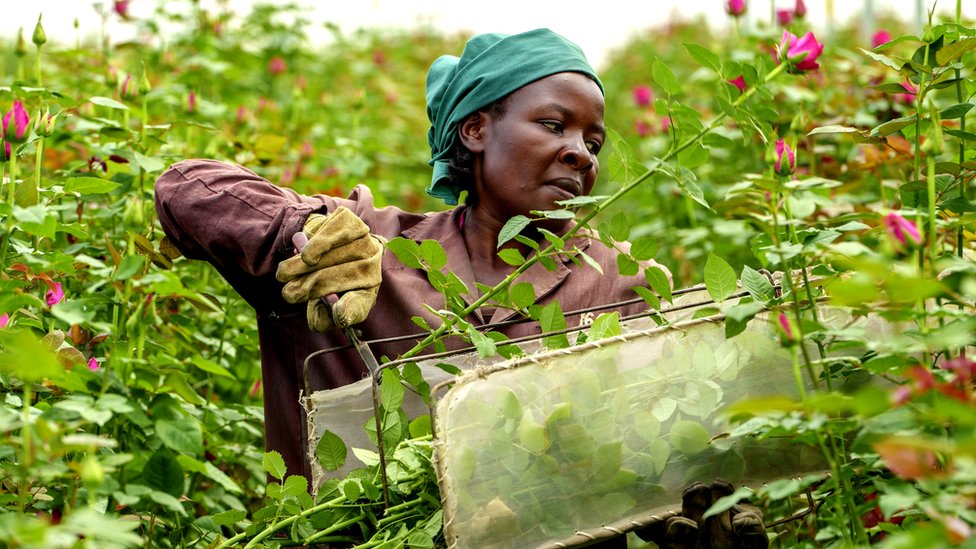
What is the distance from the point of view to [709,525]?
1640 millimetres

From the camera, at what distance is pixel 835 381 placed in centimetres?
172

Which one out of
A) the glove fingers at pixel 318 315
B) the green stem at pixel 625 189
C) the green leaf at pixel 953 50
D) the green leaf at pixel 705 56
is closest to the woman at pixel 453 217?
the glove fingers at pixel 318 315

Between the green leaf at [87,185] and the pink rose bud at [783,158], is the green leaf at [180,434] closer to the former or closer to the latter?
the green leaf at [87,185]

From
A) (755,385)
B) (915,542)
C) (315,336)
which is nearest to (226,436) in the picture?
(315,336)

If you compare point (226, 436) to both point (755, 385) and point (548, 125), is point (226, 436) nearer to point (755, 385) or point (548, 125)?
point (548, 125)

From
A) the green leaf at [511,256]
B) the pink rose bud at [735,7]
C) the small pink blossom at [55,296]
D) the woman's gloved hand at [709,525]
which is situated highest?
the pink rose bud at [735,7]

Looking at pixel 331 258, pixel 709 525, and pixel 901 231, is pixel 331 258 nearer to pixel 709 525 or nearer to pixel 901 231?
pixel 709 525

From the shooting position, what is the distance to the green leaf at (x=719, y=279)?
1.67 m

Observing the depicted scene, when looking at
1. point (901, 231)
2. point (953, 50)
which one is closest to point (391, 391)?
point (901, 231)

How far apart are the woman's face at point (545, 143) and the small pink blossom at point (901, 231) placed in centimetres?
91

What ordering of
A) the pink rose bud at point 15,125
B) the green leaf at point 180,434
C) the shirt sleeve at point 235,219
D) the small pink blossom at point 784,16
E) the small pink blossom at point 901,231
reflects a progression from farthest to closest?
the small pink blossom at point 784,16
the shirt sleeve at point 235,219
the pink rose bud at point 15,125
the green leaf at point 180,434
the small pink blossom at point 901,231

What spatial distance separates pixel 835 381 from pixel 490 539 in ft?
1.96

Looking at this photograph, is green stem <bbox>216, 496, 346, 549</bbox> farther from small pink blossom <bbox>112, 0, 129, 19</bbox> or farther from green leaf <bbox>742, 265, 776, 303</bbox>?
small pink blossom <bbox>112, 0, 129, 19</bbox>

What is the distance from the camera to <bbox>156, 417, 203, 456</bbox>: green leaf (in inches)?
56.7
